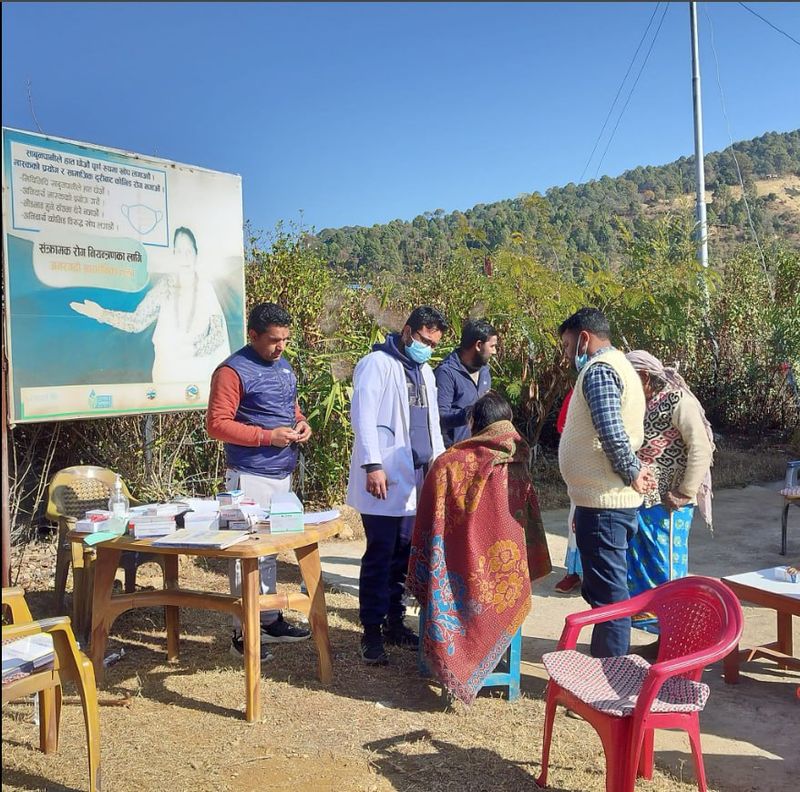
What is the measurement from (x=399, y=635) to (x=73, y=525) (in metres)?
2.00

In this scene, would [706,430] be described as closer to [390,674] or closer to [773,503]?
[390,674]

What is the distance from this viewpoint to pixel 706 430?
4363mm

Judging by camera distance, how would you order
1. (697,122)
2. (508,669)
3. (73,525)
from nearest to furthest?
(508,669), (73,525), (697,122)

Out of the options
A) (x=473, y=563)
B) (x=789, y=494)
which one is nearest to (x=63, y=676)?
(x=473, y=563)

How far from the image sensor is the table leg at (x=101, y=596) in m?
3.87

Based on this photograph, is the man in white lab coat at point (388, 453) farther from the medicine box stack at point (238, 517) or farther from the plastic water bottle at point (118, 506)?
the plastic water bottle at point (118, 506)

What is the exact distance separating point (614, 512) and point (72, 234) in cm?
365

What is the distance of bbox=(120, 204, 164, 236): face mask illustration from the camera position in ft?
17.8

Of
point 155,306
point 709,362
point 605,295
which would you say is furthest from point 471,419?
point 709,362

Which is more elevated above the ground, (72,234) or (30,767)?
(72,234)

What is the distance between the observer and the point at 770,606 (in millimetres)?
3879

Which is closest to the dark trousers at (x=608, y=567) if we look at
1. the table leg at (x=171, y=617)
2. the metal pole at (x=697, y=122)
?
the table leg at (x=171, y=617)

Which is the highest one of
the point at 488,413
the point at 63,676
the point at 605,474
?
the point at 488,413

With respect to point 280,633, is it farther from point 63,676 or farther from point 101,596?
point 63,676
